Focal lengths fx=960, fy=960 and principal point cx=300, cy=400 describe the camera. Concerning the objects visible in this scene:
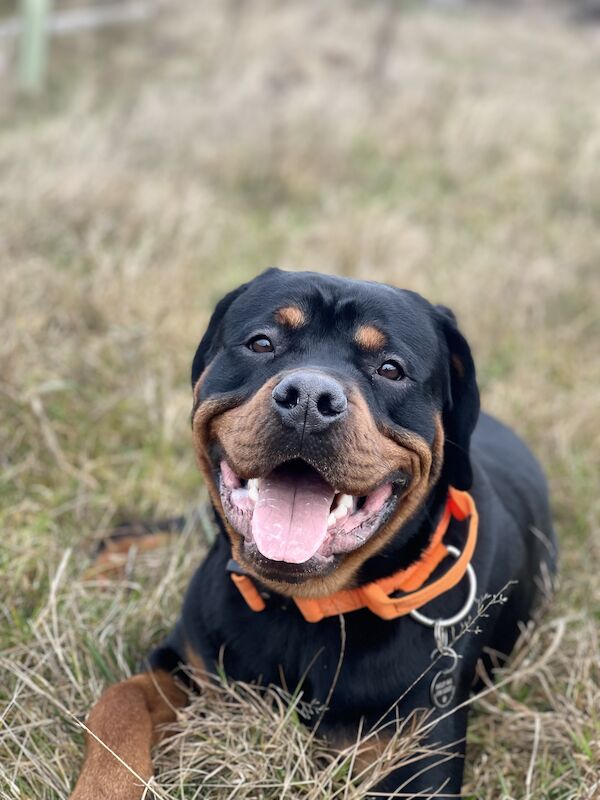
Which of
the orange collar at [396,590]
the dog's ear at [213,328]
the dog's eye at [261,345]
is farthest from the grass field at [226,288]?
the dog's eye at [261,345]

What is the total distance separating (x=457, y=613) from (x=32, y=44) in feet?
25.2

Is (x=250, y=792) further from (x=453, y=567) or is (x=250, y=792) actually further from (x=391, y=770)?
(x=453, y=567)

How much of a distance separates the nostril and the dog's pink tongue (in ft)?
0.82

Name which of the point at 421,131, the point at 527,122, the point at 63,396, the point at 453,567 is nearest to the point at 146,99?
the point at 421,131

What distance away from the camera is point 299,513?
7.28ft

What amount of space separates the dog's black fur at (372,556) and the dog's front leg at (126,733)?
0.12m

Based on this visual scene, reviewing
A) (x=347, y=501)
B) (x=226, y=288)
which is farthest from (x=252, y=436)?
(x=226, y=288)

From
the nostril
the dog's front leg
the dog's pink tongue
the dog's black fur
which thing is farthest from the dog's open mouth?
the dog's front leg

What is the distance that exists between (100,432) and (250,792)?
1.92m

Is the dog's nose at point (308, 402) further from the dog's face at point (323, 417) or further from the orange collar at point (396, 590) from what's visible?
the orange collar at point (396, 590)

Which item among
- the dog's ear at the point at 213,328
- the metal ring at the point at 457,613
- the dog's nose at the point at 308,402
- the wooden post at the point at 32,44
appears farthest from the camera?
the wooden post at the point at 32,44

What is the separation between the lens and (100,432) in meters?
3.85

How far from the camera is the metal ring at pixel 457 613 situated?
237 centimetres

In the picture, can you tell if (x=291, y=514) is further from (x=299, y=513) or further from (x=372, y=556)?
(x=372, y=556)
